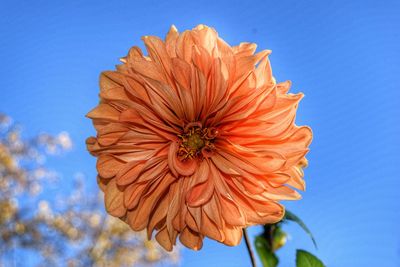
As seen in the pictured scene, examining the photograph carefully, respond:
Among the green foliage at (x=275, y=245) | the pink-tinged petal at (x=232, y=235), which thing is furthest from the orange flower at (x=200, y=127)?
the green foliage at (x=275, y=245)

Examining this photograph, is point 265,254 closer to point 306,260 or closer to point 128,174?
point 306,260

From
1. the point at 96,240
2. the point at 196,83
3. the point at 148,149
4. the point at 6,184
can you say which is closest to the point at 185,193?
the point at 148,149

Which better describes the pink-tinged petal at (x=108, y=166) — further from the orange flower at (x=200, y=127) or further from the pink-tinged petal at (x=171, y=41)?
the pink-tinged petal at (x=171, y=41)

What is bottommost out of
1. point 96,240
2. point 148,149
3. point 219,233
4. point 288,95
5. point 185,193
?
point 219,233

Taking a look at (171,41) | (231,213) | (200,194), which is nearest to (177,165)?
(200,194)

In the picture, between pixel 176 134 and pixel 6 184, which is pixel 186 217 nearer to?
pixel 176 134

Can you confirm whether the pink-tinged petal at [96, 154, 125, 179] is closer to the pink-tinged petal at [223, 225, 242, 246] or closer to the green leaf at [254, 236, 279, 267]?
the pink-tinged petal at [223, 225, 242, 246]

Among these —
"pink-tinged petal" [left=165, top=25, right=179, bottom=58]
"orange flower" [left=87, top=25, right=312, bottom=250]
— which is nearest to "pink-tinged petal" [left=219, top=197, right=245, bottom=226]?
"orange flower" [left=87, top=25, right=312, bottom=250]
